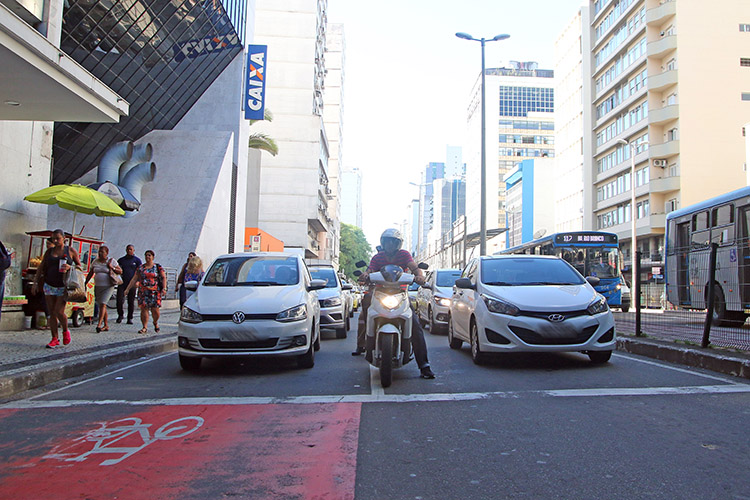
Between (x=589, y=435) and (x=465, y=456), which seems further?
(x=589, y=435)

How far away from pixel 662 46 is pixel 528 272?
A: 41.8m

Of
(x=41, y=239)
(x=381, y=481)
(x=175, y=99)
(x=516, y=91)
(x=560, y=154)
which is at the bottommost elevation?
(x=381, y=481)

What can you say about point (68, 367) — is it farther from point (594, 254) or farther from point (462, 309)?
point (594, 254)

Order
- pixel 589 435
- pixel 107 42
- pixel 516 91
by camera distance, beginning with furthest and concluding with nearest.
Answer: pixel 516 91 → pixel 107 42 → pixel 589 435

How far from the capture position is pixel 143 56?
22.9 metres

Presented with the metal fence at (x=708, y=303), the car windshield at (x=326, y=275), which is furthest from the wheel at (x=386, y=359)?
the car windshield at (x=326, y=275)

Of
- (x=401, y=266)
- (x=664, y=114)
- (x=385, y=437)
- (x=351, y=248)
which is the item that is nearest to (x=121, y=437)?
(x=385, y=437)

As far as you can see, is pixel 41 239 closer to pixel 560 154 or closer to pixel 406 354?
pixel 406 354

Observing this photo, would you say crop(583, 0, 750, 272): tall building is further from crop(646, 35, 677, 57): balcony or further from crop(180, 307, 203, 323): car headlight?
crop(180, 307, 203, 323): car headlight

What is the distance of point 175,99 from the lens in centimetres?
2662

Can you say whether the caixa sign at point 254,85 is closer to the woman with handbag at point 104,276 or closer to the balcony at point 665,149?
the woman with handbag at point 104,276

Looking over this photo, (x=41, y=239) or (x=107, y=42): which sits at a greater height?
(x=107, y=42)

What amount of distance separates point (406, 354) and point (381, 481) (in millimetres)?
3302

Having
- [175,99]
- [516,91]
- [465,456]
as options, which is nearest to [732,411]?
[465,456]
